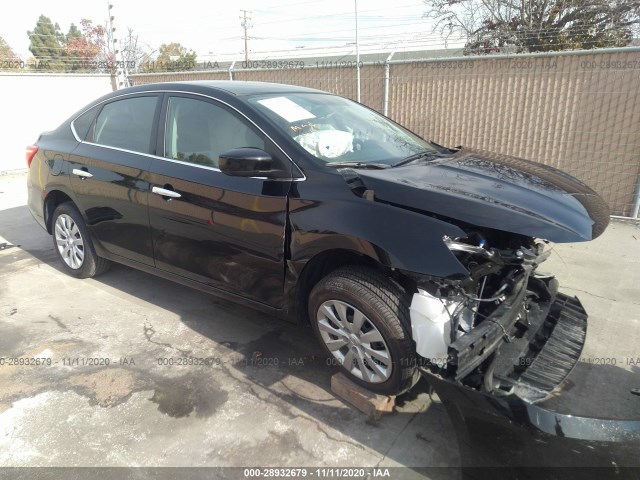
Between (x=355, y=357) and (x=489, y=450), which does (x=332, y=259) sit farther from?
(x=489, y=450)

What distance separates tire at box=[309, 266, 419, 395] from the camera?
247 centimetres

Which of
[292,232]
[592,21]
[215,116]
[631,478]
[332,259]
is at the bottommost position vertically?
[631,478]

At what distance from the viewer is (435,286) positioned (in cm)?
237

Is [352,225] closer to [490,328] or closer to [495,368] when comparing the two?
[490,328]

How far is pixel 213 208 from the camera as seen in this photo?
3.09 metres

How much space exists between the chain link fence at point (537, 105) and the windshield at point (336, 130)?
382 centimetres

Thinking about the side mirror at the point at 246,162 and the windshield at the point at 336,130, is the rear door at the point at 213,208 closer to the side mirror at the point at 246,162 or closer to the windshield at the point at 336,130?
the side mirror at the point at 246,162

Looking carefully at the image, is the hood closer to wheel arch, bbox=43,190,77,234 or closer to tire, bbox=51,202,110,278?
tire, bbox=51,202,110,278

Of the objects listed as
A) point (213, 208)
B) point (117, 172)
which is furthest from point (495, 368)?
point (117, 172)

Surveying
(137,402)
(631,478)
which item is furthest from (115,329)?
(631,478)

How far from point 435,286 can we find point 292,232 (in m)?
0.90

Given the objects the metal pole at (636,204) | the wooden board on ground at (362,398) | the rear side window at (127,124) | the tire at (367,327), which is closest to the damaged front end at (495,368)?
the tire at (367,327)

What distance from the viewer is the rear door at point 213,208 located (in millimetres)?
2896

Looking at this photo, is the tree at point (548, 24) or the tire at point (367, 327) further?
the tree at point (548, 24)
